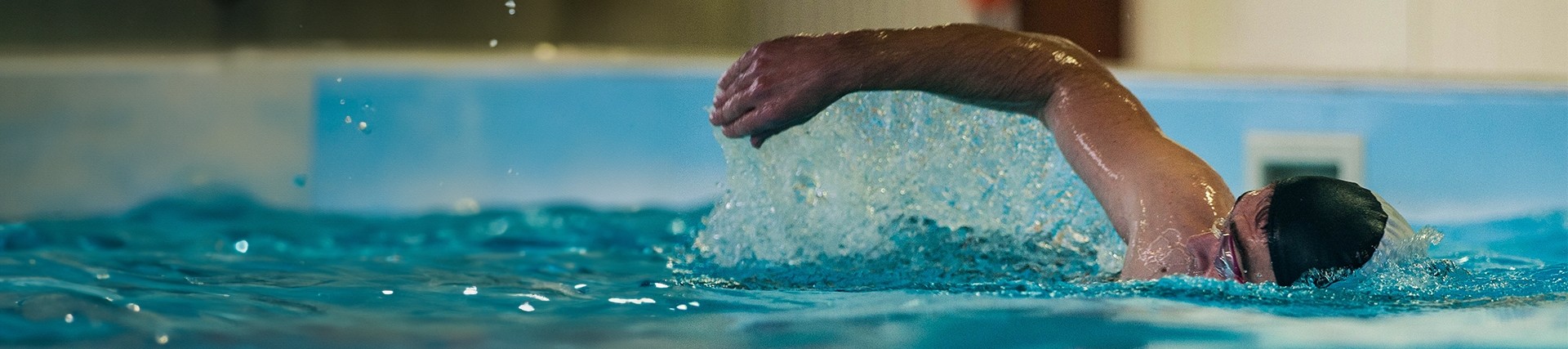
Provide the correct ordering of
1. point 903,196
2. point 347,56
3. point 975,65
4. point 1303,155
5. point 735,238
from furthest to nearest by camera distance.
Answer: point 347,56
point 1303,155
point 903,196
point 735,238
point 975,65

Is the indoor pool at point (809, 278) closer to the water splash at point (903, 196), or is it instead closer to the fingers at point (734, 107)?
the water splash at point (903, 196)

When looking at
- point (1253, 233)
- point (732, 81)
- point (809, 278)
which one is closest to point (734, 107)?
point (732, 81)

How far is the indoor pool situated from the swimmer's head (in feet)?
0.11

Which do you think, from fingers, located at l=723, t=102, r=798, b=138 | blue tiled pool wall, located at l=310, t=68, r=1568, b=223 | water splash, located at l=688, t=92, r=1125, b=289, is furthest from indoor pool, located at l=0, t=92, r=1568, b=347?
blue tiled pool wall, located at l=310, t=68, r=1568, b=223

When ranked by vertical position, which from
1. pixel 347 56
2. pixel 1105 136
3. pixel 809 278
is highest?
pixel 347 56

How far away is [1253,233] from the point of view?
139cm

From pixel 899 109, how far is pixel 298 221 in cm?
144

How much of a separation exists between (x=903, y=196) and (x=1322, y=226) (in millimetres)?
803

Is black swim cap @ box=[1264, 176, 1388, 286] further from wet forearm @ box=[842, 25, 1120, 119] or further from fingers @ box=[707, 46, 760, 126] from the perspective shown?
fingers @ box=[707, 46, 760, 126]

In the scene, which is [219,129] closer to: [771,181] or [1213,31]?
[771,181]

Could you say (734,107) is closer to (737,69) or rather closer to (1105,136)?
(737,69)

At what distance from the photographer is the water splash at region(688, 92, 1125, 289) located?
191 centimetres

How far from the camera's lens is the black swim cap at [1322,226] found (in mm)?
1337

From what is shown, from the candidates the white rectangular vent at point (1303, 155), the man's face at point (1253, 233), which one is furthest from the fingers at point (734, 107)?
the white rectangular vent at point (1303, 155)
